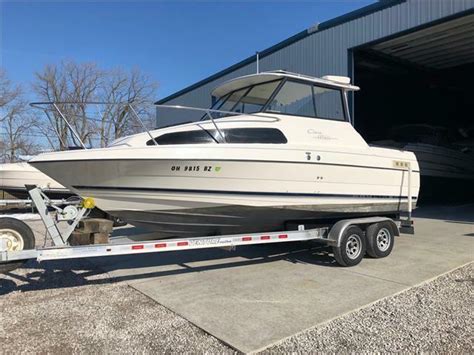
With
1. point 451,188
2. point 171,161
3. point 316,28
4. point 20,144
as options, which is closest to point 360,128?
point 451,188

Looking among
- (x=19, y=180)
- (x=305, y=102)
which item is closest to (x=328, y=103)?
(x=305, y=102)

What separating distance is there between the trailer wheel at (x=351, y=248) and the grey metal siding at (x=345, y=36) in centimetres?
621

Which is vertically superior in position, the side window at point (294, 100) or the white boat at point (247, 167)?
the side window at point (294, 100)

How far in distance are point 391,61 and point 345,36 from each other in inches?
127

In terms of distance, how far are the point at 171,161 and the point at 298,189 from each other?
5.64 feet

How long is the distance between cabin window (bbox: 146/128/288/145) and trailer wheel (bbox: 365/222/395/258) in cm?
211

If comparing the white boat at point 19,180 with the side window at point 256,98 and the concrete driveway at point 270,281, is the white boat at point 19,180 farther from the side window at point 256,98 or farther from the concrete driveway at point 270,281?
the side window at point 256,98

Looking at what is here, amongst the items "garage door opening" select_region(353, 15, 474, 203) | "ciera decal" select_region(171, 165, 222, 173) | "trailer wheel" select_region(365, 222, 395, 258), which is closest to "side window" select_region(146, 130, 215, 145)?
"ciera decal" select_region(171, 165, 222, 173)

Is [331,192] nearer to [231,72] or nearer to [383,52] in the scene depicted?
[383,52]

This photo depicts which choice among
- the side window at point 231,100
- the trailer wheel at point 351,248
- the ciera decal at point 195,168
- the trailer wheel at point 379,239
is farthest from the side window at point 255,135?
the trailer wheel at point 379,239

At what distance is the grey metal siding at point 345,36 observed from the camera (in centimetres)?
924

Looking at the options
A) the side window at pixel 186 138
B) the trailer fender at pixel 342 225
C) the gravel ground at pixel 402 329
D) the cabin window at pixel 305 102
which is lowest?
the gravel ground at pixel 402 329

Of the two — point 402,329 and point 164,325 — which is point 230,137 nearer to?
point 164,325

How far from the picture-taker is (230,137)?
4.85 m
